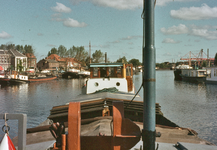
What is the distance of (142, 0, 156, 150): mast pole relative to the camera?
3996 millimetres

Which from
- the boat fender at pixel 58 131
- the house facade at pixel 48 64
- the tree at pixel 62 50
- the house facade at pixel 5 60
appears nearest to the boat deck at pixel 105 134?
the boat fender at pixel 58 131

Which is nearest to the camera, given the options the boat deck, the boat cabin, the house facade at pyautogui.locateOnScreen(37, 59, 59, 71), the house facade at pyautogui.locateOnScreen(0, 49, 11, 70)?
the boat deck

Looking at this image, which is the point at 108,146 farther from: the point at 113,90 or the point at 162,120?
the point at 113,90

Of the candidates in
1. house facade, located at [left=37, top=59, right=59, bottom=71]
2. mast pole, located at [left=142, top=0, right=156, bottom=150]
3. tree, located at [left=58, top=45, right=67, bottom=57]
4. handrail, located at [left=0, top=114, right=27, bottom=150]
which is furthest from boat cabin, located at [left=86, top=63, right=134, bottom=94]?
tree, located at [left=58, top=45, right=67, bottom=57]

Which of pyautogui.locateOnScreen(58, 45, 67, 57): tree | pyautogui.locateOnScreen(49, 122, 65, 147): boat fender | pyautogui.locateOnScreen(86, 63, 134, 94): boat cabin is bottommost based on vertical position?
pyautogui.locateOnScreen(49, 122, 65, 147): boat fender

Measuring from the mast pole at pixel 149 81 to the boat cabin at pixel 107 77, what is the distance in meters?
11.0

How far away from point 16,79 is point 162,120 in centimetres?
4767

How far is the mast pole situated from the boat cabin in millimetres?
11027

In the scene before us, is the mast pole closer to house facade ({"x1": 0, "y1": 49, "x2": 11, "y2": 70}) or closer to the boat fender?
the boat fender

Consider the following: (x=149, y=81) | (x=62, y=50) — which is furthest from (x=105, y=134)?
(x=62, y=50)

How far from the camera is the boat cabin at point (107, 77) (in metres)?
15.2

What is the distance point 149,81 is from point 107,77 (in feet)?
38.1

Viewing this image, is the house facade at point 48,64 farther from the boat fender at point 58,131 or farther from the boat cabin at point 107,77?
the boat fender at point 58,131

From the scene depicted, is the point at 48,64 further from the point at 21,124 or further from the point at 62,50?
the point at 21,124
